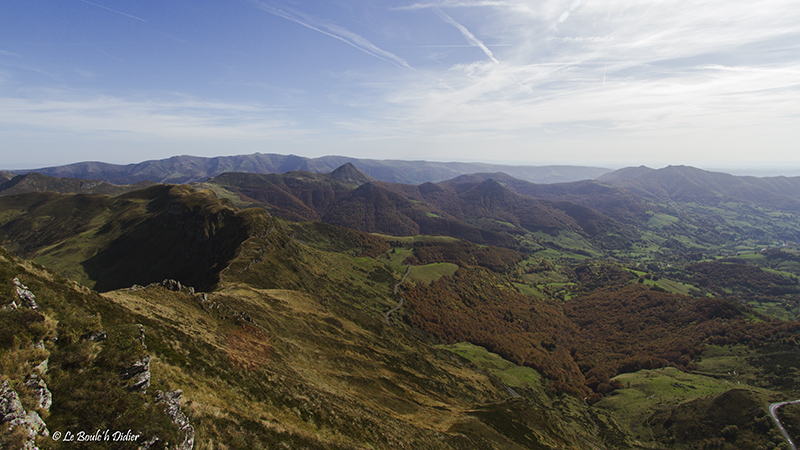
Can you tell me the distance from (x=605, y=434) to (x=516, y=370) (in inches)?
1937

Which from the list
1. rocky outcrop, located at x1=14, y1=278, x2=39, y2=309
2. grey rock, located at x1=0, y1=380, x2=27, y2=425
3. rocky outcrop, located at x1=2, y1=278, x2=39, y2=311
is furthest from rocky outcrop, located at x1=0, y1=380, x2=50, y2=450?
rocky outcrop, located at x1=14, y1=278, x2=39, y2=309

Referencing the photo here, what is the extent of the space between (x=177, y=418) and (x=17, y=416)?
9.61 metres

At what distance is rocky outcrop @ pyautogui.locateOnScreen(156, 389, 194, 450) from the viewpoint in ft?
76.3

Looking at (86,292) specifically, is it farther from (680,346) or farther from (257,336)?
(680,346)

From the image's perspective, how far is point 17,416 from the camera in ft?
53.0

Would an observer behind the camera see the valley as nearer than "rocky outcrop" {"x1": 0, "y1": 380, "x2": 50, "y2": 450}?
No

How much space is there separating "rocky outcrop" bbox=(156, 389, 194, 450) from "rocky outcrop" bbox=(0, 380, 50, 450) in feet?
23.8

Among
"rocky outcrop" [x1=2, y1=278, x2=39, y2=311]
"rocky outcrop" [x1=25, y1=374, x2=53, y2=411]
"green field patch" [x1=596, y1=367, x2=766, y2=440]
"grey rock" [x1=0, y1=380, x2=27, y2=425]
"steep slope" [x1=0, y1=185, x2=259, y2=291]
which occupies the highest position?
"rocky outcrop" [x1=2, y1=278, x2=39, y2=311]

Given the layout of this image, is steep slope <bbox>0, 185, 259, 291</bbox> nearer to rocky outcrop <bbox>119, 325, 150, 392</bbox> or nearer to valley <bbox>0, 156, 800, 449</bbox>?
valley <bbox>0, 156, 800, 449</bbox>

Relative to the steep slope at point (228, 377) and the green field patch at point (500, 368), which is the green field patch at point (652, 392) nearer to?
the green field patch at point (500, 368)

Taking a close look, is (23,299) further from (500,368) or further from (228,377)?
(500,368)

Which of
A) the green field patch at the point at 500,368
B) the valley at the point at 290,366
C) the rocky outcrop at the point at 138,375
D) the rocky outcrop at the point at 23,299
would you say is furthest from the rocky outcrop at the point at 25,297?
the green field patch at the point at 500,368

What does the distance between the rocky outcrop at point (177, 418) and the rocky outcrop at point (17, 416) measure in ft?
23.8

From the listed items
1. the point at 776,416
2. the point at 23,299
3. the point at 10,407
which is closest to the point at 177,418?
the point at 10,407
